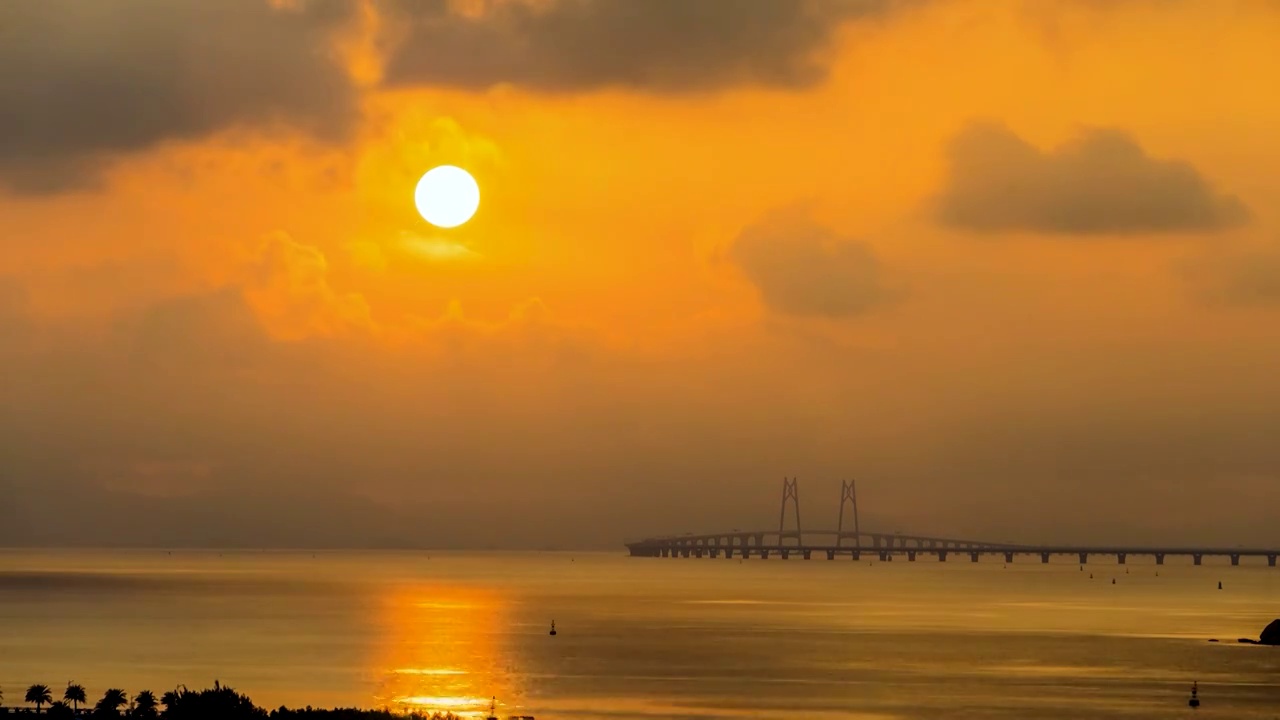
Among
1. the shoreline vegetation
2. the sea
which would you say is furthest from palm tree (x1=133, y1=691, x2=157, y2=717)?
the sea

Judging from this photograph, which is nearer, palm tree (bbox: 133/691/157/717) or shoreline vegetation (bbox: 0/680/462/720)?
shoreline vegetation (bbox: 0/680/462/720)

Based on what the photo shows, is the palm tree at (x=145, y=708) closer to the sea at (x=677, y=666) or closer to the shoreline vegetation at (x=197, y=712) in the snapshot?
the shoreline vegetation at (x=197, y=712)

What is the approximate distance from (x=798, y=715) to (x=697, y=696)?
426 inches

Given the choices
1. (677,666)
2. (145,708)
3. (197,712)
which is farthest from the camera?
(677,666)

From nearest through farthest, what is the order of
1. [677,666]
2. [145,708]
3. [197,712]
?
[197,712]
[145,708]
[677,666]

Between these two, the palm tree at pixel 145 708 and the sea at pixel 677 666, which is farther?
the sea at pixel 677 666

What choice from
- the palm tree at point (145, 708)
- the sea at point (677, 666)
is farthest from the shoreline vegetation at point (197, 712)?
the sea at point (677, 666)

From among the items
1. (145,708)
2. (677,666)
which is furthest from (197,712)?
(677,666)

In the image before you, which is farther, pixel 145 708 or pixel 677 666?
pixel 677 666

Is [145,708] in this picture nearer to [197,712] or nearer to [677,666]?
[197,712]

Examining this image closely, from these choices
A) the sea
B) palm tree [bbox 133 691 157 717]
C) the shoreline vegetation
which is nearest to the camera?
the shoreline vegetation

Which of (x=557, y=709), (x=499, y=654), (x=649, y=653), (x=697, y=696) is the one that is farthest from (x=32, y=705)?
(x=649, y=653)

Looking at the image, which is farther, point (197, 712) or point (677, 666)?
point (677, 666)

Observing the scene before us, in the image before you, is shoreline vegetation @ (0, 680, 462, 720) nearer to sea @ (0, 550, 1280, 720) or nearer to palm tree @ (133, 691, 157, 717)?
palm tree @ (133, 691, 157, 717)
